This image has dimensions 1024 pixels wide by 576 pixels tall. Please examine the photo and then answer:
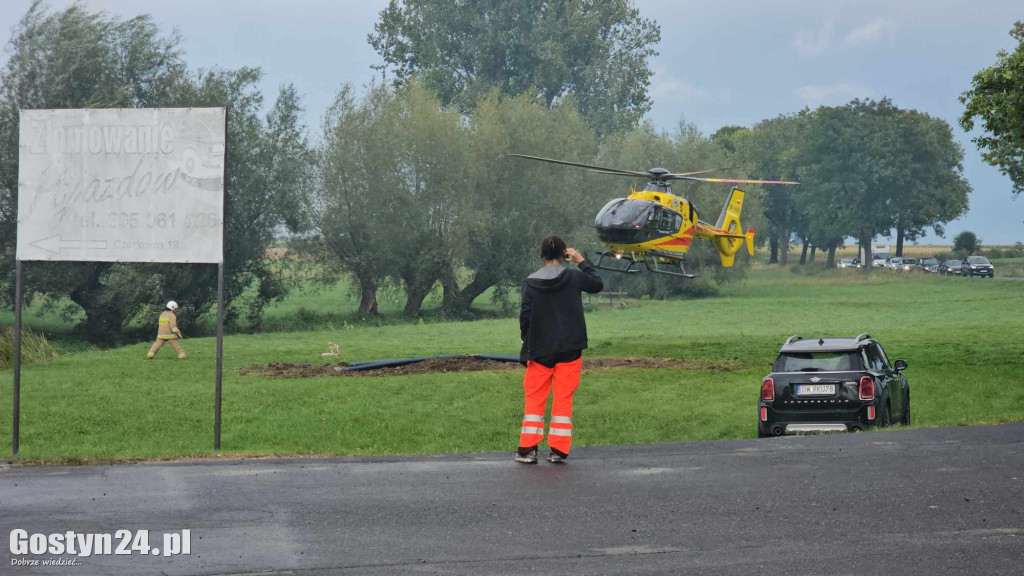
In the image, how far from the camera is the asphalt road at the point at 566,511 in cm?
738

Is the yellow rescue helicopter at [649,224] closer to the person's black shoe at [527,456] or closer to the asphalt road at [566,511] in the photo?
the asphalt road at [566,511]

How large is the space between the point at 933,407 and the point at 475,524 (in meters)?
14.6

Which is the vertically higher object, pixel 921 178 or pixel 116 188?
pixel 921 178

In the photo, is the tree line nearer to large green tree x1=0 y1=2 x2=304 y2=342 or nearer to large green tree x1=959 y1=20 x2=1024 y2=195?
large green tree x1=0 y1=2 x2=304 y2=342

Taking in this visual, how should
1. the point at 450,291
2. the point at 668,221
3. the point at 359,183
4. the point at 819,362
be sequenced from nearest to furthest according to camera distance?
the point at 819,362, the point at 668,221, the point at 359,183, the point at 450,291

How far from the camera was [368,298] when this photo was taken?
2457 inches

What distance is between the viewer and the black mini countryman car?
15172mm

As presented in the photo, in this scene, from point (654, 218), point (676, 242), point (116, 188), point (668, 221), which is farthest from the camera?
point (676, 242)

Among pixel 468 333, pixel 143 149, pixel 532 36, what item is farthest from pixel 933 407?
pixel 532 36

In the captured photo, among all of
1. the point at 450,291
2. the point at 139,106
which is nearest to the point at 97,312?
the point at 139,106

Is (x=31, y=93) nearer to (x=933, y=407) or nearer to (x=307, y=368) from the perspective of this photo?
(x=307, y=368)

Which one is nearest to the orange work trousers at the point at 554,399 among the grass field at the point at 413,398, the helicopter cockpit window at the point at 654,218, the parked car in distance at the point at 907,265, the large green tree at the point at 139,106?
the grass field at the point at 413,398

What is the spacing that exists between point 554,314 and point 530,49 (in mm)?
96279

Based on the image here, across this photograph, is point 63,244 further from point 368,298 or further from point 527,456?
point 368,298
